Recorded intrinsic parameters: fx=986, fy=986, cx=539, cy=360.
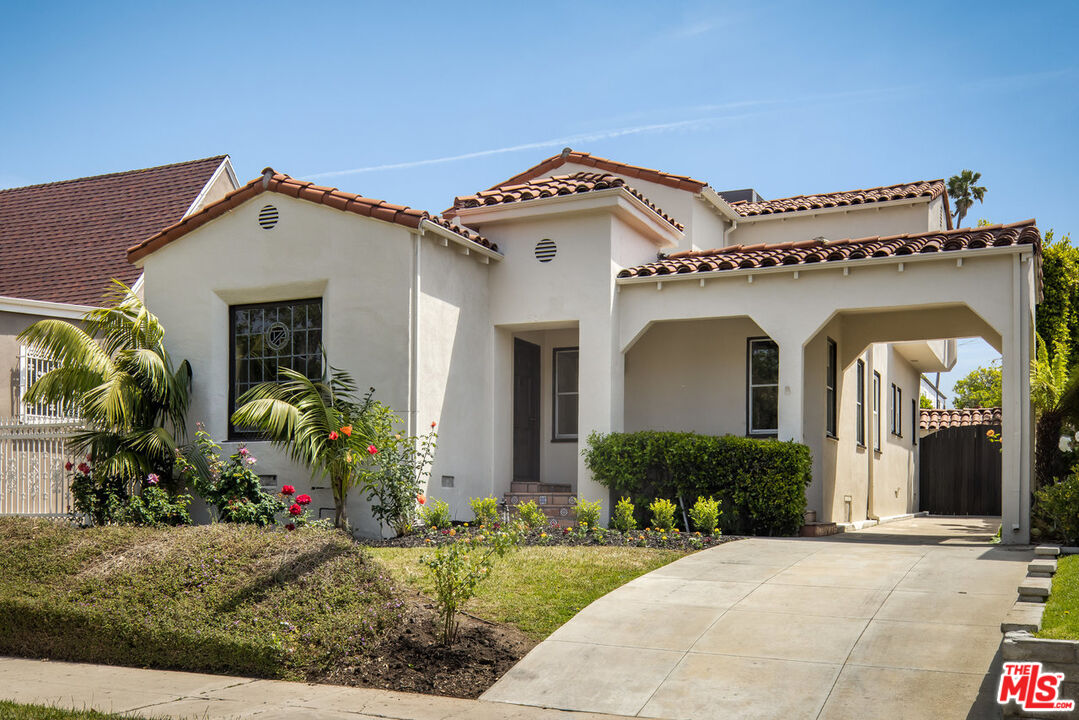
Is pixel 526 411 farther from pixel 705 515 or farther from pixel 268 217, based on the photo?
pixel 268 217

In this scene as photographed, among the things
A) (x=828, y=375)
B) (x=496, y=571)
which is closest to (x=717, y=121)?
(x=828, y=375)

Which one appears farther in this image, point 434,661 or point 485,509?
point 485,509

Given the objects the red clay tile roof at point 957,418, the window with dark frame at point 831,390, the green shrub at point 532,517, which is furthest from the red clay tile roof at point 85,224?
the red clay tile roof at point 957,418

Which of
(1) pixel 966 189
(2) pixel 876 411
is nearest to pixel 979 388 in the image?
(1) pixel 966 189

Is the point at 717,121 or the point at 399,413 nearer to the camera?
the point at 399,413

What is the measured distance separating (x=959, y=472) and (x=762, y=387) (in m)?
12.5

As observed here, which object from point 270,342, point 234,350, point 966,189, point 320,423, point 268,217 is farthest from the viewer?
point 966,189

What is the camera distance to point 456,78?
1408cm

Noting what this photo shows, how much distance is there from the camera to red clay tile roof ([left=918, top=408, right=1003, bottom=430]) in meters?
25.3

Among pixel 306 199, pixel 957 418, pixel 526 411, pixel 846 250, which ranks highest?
pixel 306 199

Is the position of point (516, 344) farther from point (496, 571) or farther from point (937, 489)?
point (937, 489)

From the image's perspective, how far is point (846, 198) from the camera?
19656 mm

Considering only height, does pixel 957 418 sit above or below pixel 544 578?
above

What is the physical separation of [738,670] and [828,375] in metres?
9.91
